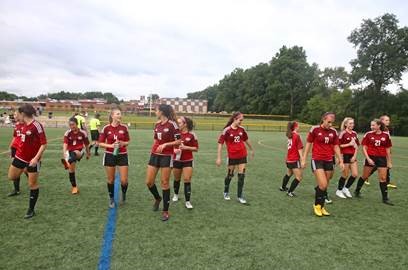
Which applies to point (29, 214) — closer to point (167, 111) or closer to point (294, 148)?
point (167, 111)

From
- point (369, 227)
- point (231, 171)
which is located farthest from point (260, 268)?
point (231, 171)

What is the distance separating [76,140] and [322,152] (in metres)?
5.66

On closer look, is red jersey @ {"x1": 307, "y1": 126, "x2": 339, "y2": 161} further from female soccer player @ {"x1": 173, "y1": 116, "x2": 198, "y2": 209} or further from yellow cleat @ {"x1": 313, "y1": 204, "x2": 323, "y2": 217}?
female soccer player @ {"x1": 173, "y1": 116, "x2": 198, "y2": 209}

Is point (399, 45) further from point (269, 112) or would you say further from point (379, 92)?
point (269, 112)

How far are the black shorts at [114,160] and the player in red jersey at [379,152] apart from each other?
5.72 metres

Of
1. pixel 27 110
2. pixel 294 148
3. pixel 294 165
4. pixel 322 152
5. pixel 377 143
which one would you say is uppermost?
pixel 27 110

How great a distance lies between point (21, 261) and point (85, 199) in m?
3.31

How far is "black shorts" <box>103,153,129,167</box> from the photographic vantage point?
6.79 metres

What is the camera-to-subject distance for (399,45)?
55.6 m

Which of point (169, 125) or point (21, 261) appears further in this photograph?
point (169, 125)

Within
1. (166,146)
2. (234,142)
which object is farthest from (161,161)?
(234,142)

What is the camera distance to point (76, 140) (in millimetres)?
8203

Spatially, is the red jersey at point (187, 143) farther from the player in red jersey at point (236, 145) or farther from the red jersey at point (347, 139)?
the red jersey at point (347, 139)

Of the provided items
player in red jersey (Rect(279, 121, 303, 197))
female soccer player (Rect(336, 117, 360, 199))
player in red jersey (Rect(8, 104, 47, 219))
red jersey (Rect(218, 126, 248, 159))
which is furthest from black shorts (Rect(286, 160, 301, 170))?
player in red jersey (Rect(8, 104, 47, 219))
